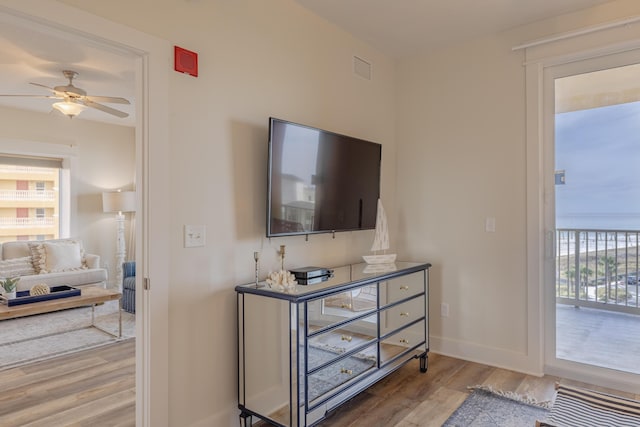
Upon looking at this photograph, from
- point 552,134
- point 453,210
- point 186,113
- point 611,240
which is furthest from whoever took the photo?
point 453,210

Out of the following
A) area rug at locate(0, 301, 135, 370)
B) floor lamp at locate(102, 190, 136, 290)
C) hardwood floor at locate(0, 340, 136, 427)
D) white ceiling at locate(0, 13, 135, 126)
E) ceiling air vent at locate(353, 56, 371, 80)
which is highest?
white ceiling at locate(0, 13, 135, 126)

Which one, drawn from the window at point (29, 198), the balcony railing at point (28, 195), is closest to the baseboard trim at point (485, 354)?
the window at point (29, 198)

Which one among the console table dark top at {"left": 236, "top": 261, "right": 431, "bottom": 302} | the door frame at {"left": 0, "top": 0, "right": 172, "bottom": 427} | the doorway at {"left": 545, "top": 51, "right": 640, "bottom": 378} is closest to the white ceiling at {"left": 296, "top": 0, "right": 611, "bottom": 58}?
the doorway at {"left": 545, "top": 51, "right": 640, "bottom": 378}

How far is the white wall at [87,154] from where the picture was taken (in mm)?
5402

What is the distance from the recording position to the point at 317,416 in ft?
7.17

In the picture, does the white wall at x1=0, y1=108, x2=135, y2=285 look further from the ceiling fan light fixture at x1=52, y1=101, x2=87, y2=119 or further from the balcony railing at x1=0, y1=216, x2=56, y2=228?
the ceiling fan light fixture at x1=52, y1=101, x2=87, y2=119

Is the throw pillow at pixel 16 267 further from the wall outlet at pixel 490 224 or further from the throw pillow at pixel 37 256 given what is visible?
the wall outlet at pixel 490 224

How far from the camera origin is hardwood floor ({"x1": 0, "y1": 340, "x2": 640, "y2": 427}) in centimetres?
246

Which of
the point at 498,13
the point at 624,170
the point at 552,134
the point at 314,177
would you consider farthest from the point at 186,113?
the point at 624,170

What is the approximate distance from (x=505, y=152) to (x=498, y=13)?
103 cm

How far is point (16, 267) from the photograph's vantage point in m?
4.94

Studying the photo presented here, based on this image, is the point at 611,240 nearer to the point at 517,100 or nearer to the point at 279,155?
the point at 517,100

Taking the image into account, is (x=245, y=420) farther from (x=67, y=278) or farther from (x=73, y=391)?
(x=67, y=278)

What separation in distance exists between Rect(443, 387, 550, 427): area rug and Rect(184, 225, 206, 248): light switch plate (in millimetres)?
1765
